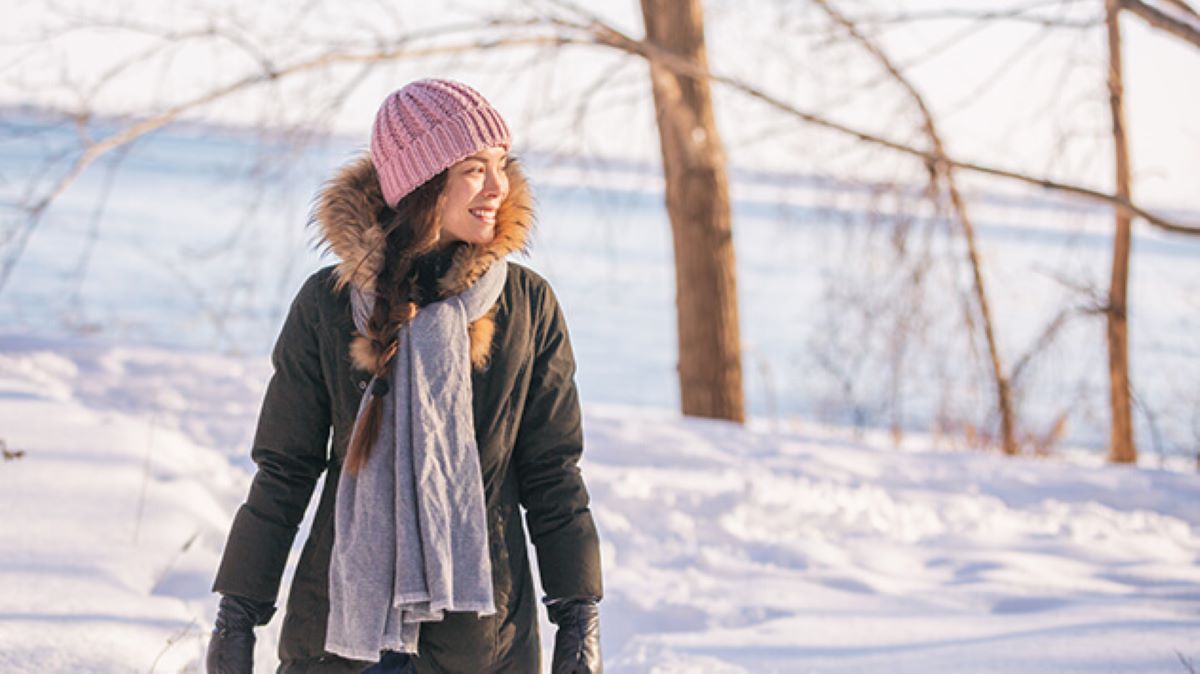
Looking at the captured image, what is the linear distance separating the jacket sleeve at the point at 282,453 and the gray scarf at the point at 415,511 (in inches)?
4.9

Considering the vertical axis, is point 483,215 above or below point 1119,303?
below

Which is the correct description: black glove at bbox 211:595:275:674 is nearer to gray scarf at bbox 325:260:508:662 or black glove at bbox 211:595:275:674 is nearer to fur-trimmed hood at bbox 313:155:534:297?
gray scarf at bbox 325:260:508:662

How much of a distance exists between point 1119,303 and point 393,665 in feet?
24.5

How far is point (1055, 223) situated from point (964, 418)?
214cm

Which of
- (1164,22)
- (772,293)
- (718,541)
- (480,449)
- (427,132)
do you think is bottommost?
(718,541)

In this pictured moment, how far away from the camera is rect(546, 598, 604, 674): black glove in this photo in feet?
7.42

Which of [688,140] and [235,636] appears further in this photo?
[688,140]

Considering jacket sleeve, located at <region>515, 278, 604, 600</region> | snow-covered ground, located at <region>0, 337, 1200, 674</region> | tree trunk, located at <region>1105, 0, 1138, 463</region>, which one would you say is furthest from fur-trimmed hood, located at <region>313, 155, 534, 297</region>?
tree trunk, located at <region>1105, 0, 1138, 463</region>

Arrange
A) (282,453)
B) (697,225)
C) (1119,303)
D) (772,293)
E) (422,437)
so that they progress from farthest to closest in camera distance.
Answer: (772,293), (1119,303), (697,225), (282,453), (422,437)

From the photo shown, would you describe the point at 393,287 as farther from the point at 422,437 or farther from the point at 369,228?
the point at 422,437

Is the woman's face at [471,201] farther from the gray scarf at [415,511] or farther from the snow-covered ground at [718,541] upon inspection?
the snow-covered ground at [718,541]

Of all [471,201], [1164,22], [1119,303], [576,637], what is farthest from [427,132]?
[1119,303]

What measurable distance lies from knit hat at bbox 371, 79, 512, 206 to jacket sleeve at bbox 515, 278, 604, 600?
0.31 meters

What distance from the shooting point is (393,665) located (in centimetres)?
225
